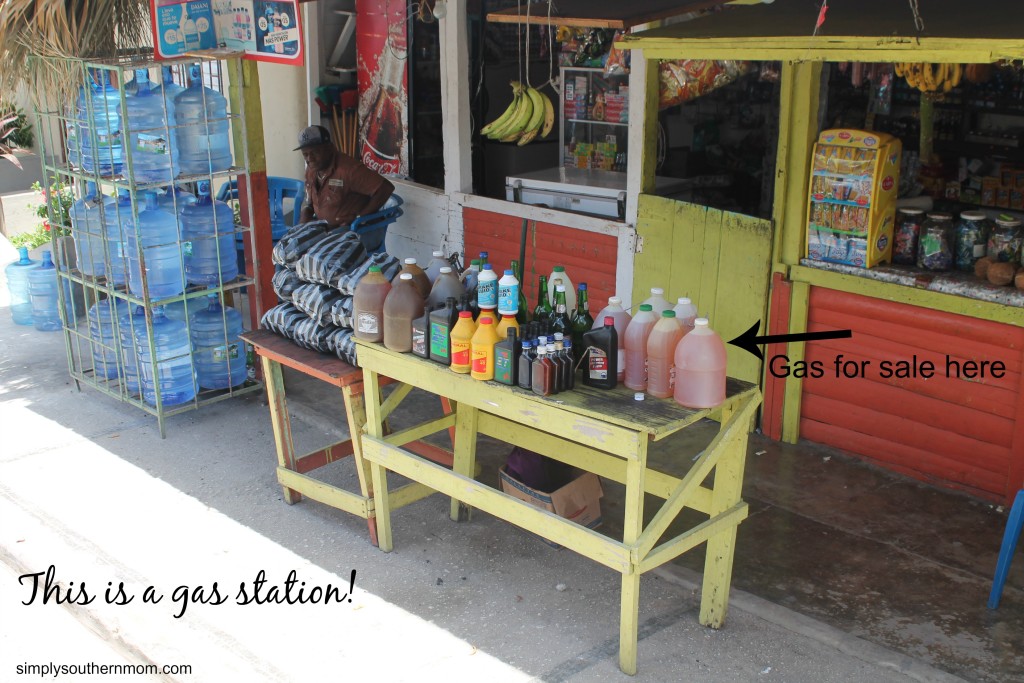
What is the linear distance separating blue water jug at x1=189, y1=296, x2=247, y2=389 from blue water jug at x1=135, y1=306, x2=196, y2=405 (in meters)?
0.10

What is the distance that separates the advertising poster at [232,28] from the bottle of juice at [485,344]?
8.99 feet

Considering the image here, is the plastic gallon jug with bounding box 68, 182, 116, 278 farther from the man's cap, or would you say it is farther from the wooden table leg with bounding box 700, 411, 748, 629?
the wooden table leg with bounding box 700, 411, 748, 629

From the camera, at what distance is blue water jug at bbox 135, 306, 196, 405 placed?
6.75 meters

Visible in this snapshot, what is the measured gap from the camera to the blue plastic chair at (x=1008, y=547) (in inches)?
177

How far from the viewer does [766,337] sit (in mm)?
6367

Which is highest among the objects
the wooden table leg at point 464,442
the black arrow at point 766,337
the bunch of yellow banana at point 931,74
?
the bunch of yellow banana at point 931,74

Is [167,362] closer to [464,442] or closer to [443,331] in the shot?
[464,442]

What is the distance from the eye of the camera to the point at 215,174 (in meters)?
6.68

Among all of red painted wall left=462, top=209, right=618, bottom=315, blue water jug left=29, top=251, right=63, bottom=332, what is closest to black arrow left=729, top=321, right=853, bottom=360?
red painted wall left=462, top=209, right=618, bottom=315

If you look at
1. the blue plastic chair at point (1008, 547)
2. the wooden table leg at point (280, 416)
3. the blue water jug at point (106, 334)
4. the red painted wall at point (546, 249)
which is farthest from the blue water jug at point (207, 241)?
the blue plastic chair at point (1008, 547)

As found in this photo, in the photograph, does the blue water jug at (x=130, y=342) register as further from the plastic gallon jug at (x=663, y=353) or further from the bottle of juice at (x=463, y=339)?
the plastic gallon jug at (x=663, y=353)

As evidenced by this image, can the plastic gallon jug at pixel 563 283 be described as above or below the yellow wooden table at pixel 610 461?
above

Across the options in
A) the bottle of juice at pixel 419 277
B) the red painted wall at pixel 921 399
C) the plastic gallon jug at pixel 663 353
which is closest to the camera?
the plastic gallon jug at pixel 663 353

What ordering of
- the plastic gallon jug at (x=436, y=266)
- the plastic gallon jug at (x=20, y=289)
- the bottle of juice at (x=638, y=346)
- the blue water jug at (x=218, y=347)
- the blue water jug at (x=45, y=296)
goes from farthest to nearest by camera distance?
the plastic gallon jug at (x=20, y=289), the blue water jug at (x=45, y=296), the blue water jug at (x=218, y=347), the plastic gallon jug at (x=436, y=266), the bottle of juice at (x=638, y=346)
